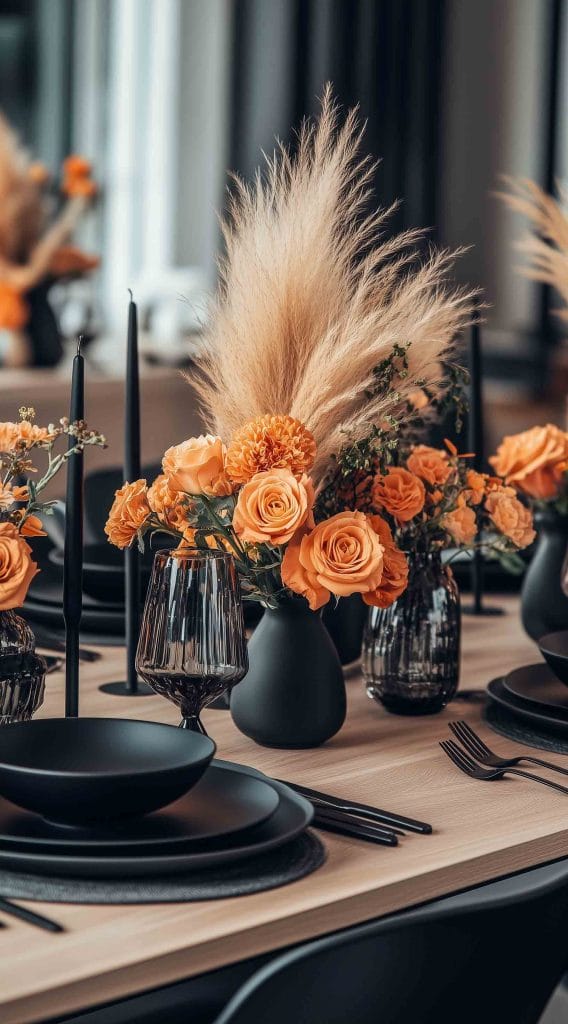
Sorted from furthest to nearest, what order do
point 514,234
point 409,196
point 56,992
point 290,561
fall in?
point 514,234
point 409,196
point 290,561
point 56,992

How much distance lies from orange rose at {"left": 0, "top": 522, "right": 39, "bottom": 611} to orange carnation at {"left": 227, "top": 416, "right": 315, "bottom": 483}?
0.61 feet

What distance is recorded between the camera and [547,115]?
5.06 meters

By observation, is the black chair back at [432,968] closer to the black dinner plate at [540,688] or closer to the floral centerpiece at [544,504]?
the black dinner plate at [540,688]

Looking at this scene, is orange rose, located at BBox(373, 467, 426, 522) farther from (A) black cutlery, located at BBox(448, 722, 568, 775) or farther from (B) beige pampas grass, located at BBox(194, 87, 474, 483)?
(A) black cutlery, located at BBox(448, 722, 568, 775)

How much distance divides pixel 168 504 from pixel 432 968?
53 centimetres

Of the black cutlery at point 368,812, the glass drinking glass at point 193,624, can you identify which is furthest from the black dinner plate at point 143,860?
the glass drinking glass at point 193,624

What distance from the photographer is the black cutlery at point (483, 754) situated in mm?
1192

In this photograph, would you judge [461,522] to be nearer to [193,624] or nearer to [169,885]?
[193,624]

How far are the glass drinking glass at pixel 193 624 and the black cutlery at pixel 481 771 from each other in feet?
0.68

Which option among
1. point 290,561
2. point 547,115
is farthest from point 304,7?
point 290,561

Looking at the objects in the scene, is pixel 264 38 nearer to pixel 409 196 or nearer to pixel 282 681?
pixel 409 196

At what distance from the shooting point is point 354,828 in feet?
3.36

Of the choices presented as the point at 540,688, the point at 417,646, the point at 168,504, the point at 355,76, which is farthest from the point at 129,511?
the point at 355,76

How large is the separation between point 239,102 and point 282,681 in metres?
3.55
